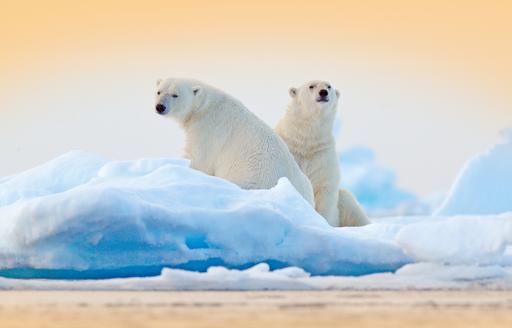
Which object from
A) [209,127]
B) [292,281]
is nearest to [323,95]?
[209,127]

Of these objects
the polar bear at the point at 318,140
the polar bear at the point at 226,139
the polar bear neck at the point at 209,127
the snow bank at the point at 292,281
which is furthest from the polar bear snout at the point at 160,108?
the snow bank at the point at 292,281

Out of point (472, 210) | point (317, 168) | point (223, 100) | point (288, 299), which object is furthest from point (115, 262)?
point (472, 210)

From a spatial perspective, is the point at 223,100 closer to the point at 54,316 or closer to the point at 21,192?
the point at 21,192

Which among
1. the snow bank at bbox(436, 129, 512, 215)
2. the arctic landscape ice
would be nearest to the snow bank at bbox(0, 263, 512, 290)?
the arctic landscape ice

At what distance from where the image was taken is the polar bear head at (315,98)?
12.6 m

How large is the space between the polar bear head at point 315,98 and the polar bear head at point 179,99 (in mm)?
2211

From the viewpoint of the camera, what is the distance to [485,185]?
57.5 ft

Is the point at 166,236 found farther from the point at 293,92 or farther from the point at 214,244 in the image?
the point at 293,92

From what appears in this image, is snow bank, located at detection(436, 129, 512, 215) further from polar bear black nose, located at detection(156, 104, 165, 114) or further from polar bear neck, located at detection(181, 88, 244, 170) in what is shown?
polar bear black nose, located at detection(156, 104, 165, 114)

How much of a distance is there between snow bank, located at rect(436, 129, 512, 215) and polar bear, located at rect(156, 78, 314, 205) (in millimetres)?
6485

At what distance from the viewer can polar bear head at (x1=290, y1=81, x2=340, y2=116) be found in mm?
12562

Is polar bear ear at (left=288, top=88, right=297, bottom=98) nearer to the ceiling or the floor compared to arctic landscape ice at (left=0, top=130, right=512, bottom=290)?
nearer to the ceiling

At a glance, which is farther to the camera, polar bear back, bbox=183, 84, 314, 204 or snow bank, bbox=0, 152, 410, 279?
polar bear back, bbox=183, 84, 314, 204

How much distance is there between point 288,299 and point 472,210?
11.9 m
